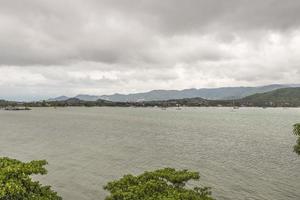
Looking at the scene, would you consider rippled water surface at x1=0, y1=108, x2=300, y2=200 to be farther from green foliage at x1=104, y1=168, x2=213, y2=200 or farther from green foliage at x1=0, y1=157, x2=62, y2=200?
green foliage at x1=0, y1=157, x2=62, y2=200

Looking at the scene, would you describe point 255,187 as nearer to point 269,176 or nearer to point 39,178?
point 269,176

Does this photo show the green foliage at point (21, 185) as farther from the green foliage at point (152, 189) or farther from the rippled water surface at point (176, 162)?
the rippled water surface at point (176, 162)

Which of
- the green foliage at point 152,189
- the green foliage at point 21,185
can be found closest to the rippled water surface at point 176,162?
the green foliage at point 152,189

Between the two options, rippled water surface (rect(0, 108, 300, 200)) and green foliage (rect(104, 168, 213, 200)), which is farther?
rippled water surface (rect(0, 108, 300, 200))

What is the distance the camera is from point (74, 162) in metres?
77.1

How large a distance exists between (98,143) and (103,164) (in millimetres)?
36728

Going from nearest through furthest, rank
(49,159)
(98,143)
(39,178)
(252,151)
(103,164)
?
(39,178), (103,164), (49,159), (252,151), (98,143)

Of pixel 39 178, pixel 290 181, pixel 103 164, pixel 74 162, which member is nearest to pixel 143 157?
pixel 103 164

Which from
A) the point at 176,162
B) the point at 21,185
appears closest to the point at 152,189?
the point at 21,185

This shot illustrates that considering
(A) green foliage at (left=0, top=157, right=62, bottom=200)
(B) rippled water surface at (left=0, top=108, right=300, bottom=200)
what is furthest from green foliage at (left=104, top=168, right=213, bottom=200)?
(B) rippled water surface at (left=0, top=108, right=300, bottom=200)

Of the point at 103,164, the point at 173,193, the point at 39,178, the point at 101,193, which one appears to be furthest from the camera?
the point at 103,164

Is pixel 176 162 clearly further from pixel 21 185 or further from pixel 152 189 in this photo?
pixel 21 185

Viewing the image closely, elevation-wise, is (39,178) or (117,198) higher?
(117,198)

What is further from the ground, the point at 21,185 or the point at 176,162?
the point at 21,185
